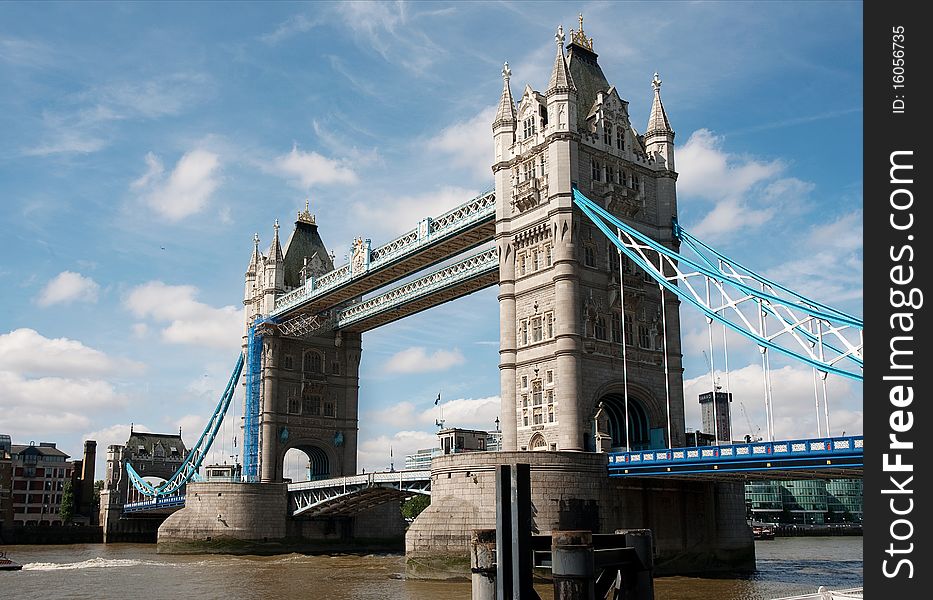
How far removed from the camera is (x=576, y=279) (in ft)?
172

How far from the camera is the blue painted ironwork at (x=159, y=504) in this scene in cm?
9203

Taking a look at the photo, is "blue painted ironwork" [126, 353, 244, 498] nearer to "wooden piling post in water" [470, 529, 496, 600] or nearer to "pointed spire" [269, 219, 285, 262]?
"pointed spire" [269, 219, 285, 262]

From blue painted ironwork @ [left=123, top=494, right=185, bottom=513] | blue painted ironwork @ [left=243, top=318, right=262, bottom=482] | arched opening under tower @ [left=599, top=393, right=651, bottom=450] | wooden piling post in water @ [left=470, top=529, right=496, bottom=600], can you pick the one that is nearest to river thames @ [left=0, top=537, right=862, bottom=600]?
arched opening under tower @ [left=599, top=393, right=651, bottom=450]

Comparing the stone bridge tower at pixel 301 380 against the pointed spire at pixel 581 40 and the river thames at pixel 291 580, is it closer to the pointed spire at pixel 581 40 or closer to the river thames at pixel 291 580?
the river thames at pixel 291 580

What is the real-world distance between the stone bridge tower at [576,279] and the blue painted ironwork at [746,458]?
4722mm

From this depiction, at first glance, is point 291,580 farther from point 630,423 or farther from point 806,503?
point 806,503

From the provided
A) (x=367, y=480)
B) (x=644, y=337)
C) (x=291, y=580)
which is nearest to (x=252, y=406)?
(x=367, y=480)

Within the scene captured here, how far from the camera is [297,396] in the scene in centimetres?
8681

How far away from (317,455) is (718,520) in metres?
46.0

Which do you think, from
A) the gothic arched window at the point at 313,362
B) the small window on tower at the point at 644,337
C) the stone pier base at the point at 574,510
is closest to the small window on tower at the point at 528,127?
the small window on tower at the point at 644,337

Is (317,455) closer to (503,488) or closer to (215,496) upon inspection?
(215,496)

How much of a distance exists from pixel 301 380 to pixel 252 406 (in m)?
4.86
